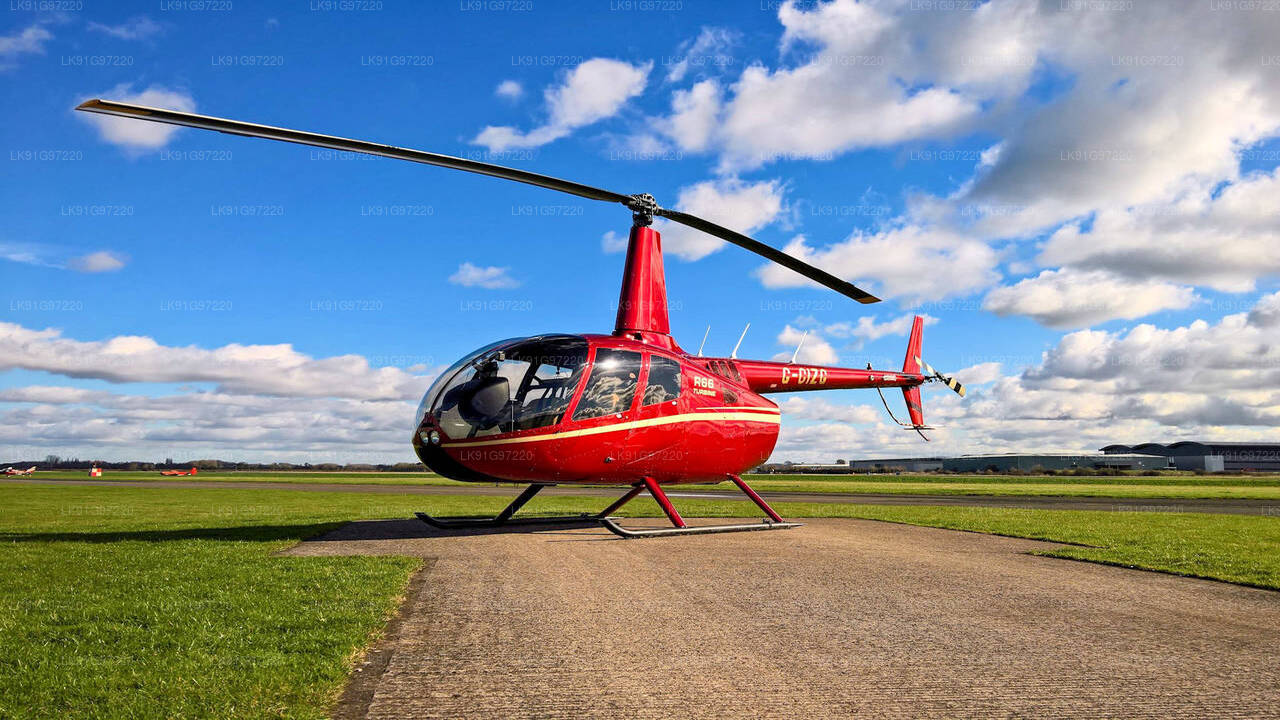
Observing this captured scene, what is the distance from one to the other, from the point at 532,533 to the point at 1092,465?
12303 cm

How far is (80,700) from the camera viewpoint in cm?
440

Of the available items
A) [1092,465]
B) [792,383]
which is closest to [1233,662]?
[792,383]

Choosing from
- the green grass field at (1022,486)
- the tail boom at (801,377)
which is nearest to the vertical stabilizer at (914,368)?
the tail boom at (801,377)

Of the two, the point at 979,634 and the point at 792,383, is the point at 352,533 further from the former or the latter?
the point at 979,634

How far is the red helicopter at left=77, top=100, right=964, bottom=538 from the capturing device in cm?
1189

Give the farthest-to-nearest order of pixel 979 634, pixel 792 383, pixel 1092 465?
pixel 1092 465 → pixel 792 383 → pixel 979 634

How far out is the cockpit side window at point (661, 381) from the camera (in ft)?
43.6

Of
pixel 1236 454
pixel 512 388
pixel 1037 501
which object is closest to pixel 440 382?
pixel 512 388

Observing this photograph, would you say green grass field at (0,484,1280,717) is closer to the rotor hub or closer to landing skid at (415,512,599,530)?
landing skid at (415,512,599,530)

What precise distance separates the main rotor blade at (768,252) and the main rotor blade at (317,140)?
2.30 m

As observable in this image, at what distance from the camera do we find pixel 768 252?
14.9 m

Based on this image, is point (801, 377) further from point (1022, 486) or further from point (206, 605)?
point (1022, 486)

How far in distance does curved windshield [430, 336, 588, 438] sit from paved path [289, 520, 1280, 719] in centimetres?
226

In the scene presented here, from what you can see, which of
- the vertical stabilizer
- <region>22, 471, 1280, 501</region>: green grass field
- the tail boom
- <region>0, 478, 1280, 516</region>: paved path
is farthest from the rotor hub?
<region>22, 471, 1280, 501</region>: green grass field
